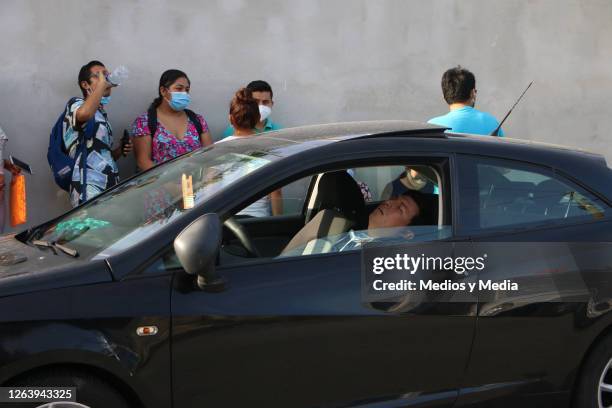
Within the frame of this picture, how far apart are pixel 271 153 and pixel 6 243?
4.35 feet

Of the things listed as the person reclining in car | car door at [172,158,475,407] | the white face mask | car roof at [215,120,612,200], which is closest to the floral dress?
the white face mask

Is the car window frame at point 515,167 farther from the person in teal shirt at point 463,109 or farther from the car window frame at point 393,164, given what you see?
the person in teal shirt at point 463,109

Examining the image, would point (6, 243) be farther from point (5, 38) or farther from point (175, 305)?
point (5, 38)

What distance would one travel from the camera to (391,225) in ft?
13.8

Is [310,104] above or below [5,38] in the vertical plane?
below

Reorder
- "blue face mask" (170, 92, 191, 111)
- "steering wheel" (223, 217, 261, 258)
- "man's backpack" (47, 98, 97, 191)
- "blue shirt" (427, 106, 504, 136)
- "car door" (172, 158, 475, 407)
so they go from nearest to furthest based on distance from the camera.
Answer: "car door" (172, 158, 475, 407) < "steering wheel" (223, 217, 261, 258) < "blue shirt" (427, 106, 504, 136) < "man's backpack" (47, 98, 97, 191) < "blue face mask" (170, 92, 191, 111)

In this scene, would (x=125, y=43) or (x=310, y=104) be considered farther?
(x=310, y=104)

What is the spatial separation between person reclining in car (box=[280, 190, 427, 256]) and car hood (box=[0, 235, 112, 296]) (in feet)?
2.63

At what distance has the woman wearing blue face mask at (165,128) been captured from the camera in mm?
7252

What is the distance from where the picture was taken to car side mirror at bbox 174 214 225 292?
347 cm

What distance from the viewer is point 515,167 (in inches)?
169

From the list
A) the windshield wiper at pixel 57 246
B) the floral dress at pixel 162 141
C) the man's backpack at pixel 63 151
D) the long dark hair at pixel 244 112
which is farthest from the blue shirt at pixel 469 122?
the windshield wiper at pixel 57 246

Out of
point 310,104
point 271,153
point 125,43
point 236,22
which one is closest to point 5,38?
point 125,43

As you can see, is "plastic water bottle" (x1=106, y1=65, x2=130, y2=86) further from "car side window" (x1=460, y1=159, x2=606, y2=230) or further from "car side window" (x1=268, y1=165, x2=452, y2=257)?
"car side window" (x1=460, y1=159, x2=606, y2=230)
